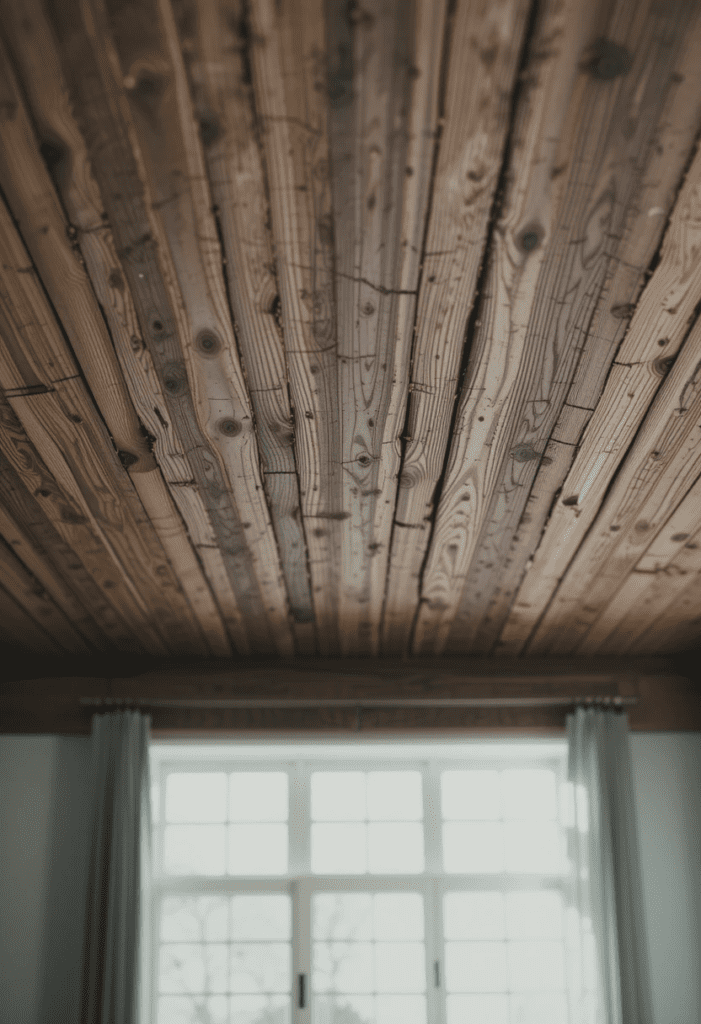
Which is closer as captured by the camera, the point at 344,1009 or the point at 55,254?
the point at 55,254

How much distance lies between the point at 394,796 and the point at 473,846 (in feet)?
1.49

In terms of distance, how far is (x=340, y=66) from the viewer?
1.22m

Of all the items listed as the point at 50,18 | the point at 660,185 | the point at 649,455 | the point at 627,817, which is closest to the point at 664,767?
the point at 627,817

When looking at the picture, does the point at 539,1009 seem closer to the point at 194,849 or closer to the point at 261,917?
the point at 261,917

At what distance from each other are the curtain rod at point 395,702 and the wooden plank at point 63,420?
106 centimetres

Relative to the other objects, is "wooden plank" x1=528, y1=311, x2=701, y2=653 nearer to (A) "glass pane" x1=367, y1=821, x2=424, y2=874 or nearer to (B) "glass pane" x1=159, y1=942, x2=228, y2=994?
(A) "glass pane" x1=367, y1=821, x2=424, y2=874

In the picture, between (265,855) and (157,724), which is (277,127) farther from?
(265,855)

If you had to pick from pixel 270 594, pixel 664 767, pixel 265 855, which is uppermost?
pixel 270 594

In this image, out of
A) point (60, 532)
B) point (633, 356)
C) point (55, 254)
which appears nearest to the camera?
point (55, 254)

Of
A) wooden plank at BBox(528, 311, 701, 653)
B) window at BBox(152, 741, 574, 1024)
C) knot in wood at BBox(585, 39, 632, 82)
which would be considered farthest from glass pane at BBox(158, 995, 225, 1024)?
knot in wood at BBox(585, 39, 632, 82)

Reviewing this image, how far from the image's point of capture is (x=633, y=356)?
1.85 metres

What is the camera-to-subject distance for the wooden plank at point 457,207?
3.89ft

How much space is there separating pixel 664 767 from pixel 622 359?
9.41 feet

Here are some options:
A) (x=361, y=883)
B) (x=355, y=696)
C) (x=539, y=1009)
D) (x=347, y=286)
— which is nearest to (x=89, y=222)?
(x=347, y=286)
